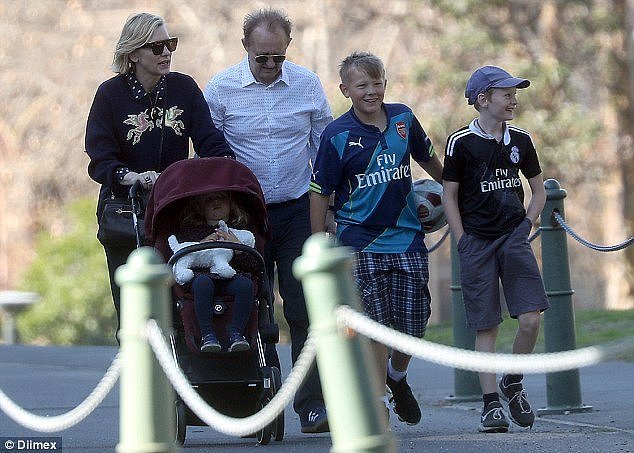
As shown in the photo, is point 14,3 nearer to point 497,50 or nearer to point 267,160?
point 497,50

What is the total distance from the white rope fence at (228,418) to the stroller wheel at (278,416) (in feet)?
9.10

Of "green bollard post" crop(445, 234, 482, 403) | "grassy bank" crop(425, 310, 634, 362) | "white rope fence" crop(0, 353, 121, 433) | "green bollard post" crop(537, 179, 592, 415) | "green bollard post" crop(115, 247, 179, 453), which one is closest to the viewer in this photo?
"green bollard post" crop(115, 247, 179, 453)

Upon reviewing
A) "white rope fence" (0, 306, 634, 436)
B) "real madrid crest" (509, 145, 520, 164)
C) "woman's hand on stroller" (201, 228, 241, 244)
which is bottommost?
"white rope fence" (0, 306, 634, 436)

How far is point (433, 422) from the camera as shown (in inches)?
341

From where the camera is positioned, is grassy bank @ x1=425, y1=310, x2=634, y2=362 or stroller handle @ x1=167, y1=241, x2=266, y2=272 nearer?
stroller handle @ x1=167, y1=241, x2=266, y2=272

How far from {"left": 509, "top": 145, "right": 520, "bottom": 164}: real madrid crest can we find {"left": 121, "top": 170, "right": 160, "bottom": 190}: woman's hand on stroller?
5.66ft

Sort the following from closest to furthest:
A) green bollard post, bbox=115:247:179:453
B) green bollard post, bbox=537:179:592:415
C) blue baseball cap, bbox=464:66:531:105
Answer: green bollard post, bbox=115:247:179:453, blue baseball cap, bbox=464:66:531:105, green bollard post, bbox=537:179:592:415

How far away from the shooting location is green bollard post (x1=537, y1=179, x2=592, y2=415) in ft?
28.9

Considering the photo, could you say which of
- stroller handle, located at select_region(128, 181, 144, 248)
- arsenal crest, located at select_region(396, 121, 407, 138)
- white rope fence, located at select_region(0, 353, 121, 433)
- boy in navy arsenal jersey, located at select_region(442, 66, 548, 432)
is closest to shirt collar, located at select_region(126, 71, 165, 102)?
stroller handle, located at select_region(128, 181, 144, 248)

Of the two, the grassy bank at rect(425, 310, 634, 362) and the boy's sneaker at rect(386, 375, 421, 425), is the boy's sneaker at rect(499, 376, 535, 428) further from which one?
the grassy bank at rect(425, 310, 634, 362)

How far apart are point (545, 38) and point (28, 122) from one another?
9319 mm

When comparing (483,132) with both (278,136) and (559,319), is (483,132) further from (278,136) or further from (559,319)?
(559,319)

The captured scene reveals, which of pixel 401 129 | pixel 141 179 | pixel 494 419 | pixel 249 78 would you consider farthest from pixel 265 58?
pixel 494 419

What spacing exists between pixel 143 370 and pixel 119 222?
3241 mm
